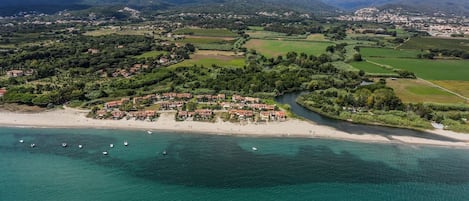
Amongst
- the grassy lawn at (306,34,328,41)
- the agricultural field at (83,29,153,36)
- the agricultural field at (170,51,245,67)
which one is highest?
the agricultural field at (83,29,153,36)

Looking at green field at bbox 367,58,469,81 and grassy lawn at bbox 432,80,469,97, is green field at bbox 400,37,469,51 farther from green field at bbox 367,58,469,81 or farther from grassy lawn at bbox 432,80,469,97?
grassy lawn at bbox 432,80,469,97

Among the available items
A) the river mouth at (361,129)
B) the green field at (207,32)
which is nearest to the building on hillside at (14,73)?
the river mouth at (361,129)

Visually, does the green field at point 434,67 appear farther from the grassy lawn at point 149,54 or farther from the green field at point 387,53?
the grassy lawn at point 149,54

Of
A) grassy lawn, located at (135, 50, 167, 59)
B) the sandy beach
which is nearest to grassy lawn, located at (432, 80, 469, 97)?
the sandy beach

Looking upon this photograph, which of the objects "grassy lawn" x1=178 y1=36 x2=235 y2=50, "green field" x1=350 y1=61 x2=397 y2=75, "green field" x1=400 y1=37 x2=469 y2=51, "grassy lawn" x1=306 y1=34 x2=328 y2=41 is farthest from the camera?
→ "grassy lawn" x1=306 y1=34 x2=328 y2=41

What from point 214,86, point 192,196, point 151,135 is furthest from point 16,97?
point 192,196

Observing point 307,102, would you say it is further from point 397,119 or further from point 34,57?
point 34,57
